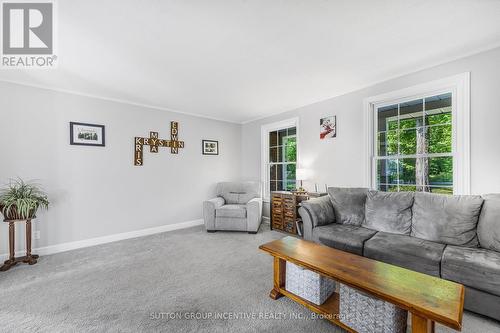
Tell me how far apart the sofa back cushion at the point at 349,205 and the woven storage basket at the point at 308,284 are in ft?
4.20

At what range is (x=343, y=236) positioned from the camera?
8.34 feet

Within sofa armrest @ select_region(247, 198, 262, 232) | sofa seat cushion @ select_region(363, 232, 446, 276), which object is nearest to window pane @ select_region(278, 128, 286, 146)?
sofa armrest @ select_region(247, 198, 262, 232)

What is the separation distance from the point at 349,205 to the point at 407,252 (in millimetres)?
997

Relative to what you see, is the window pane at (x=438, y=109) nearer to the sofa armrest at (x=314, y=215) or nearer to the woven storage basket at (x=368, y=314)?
the sofa armrest at (x=314, y=215)

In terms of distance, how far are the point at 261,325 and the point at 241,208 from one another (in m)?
2.48

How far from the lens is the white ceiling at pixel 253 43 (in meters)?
1.73

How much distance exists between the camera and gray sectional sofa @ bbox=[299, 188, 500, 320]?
1.75 m

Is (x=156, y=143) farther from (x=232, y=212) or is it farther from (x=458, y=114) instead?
(x=458, y=114)

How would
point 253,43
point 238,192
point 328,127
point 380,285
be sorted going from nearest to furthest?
point 380,285 < point 253,43 < point 328,127 < point 238,192

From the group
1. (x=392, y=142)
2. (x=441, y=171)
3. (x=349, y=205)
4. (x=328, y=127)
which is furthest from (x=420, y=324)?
(x=328, y=127)

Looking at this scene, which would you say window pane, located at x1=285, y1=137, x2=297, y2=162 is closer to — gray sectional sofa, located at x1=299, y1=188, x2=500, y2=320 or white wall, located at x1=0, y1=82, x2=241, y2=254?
gray sectional sofa, located at x1=299, y1=188, x2=500, y2=320

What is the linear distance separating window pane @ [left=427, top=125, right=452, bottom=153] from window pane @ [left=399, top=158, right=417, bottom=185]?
0.26 metres

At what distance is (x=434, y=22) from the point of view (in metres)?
1.91

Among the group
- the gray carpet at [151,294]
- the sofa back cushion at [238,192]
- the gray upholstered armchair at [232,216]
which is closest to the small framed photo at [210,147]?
the sofa back cushion at [238,192]
